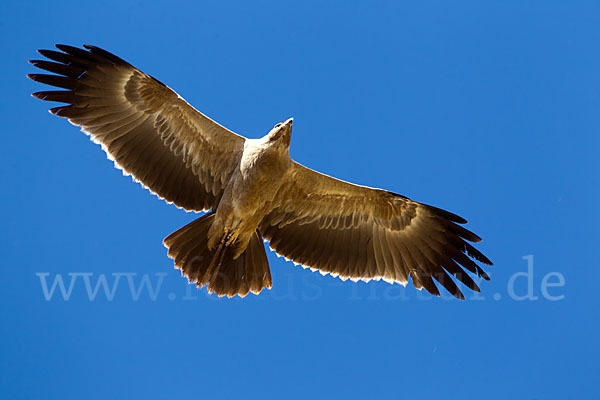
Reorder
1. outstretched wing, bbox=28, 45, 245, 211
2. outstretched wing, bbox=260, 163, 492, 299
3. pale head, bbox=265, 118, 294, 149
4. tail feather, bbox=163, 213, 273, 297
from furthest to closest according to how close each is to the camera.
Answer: outstretched wing, bbox=260, 163, 492, 299
tail feather, bbox=163, 213, 273, 297
outstretched wing, bbox=28, 45, 245, 211
pale head, bbox=265, 118, 294, 149

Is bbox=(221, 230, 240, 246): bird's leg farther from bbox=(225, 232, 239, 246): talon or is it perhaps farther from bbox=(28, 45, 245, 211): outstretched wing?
bbox=(28, 45, 245, 211): outstretched wing

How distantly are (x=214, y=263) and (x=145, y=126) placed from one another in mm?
1696

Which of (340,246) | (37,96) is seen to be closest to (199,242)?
(340,246)

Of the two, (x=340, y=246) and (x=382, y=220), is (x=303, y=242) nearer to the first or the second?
(x=340, y=246)

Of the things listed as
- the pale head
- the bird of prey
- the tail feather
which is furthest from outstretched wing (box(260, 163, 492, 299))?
the pale head

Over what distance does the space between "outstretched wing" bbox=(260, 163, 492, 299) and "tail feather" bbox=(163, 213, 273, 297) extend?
1.65ft

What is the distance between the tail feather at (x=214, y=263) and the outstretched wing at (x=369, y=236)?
50 centimetres

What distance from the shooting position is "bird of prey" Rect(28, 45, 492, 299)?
7773mm

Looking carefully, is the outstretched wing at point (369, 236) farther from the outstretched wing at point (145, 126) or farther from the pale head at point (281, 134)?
the outstretched wing at point (145, 126)

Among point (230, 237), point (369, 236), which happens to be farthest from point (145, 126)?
point (369, 236)

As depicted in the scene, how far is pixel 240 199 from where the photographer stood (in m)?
7.84

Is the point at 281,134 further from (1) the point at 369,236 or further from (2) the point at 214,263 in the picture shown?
(1) the point at 369,236

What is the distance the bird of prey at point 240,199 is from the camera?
7.77m

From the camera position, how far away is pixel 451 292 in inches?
327
